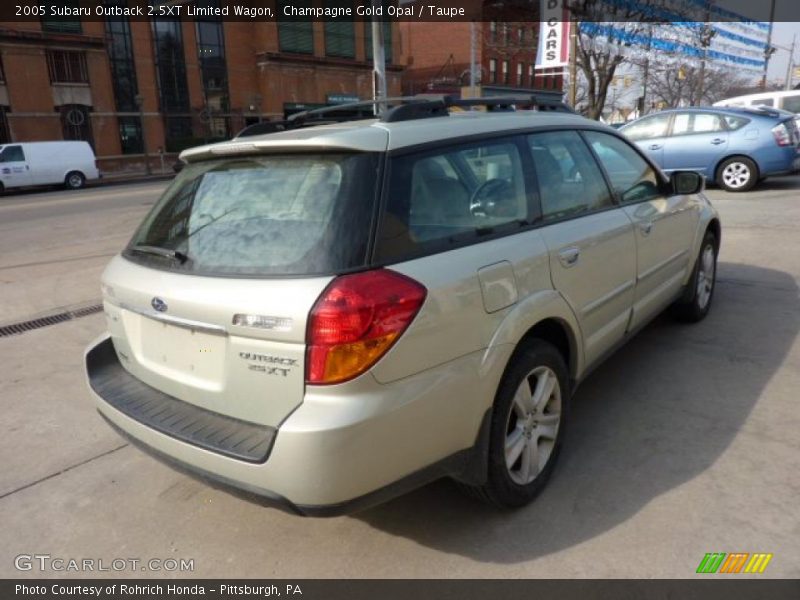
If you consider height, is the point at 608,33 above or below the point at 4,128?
above

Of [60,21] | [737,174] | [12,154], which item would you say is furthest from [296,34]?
[737,174]

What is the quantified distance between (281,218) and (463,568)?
59.0 inches

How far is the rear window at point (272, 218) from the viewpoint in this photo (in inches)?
83.6

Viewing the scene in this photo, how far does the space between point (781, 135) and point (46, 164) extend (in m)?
24.8

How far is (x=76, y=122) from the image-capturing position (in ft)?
103

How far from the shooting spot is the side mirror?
417cm

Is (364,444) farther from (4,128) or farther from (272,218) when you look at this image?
(4,128)

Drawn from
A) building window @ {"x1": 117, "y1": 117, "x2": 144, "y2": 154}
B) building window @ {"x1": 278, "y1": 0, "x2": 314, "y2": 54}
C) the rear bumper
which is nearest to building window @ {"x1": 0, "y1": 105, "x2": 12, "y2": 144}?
building window @ {"x1": 117, "y1": 117, "x2": 144, "y2": 154}

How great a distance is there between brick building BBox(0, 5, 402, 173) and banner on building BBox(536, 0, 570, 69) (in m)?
22.9

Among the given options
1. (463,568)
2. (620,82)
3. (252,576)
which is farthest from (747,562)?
(620,82)

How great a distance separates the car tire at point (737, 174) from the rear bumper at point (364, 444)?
11.2 meters

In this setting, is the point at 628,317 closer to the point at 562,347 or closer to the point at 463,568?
the point at 562,347

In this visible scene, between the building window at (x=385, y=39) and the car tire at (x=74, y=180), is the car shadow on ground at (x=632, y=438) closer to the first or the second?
the car tire at (x=74, y=180)

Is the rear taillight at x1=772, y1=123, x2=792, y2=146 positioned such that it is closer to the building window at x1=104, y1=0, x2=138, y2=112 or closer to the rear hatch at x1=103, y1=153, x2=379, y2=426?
the rear hatch at x1=103, y1=153, x2=379, y2=426
